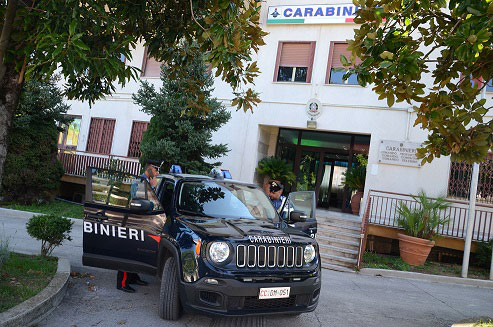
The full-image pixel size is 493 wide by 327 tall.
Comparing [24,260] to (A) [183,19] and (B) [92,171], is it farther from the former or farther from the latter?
(A) [183,19]

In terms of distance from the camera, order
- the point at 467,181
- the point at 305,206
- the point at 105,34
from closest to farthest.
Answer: the point at 105,34
the point at 305,206
the point at 467,181

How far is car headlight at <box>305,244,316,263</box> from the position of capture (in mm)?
4336

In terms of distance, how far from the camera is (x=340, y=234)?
10.4 meters

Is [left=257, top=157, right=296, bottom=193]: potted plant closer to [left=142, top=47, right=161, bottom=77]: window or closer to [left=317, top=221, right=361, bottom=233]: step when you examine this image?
[left=317, top=221, right=361, bottom=233]: step

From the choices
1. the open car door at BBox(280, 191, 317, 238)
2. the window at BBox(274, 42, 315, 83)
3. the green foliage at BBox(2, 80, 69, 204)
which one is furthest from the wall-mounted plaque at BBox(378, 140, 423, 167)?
the green foliage at BBox(2, 80, 69, 204)

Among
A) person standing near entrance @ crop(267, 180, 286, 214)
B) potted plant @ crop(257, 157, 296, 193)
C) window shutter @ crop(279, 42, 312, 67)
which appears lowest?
person standing near entrance @ crop(267, 180, 286, 214)

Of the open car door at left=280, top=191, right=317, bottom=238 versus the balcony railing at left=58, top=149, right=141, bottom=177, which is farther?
the balcony railing at left=58, top=149, right=141, bottom=177

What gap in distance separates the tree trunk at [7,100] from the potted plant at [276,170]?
960cm

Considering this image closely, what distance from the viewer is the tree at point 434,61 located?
335 centimetres

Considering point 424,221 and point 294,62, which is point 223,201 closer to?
point 424,221

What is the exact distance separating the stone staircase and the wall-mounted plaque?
223 cm

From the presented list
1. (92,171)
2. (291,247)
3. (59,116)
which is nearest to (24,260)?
(92,171)

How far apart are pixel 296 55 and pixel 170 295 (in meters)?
11.5

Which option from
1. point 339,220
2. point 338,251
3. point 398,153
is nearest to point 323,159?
point 398,153
